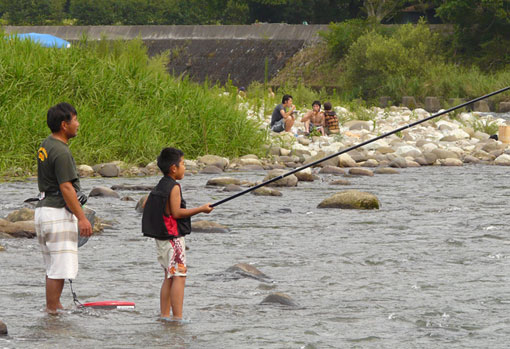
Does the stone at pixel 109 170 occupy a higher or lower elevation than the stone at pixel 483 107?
lower

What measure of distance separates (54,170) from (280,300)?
1.79m

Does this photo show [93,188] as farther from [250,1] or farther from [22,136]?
[250,1]

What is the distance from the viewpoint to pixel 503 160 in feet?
59.4

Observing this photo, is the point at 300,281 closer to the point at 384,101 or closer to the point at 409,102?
the point at 409,102

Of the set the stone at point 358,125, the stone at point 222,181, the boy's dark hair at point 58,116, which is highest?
the boy's dark hair at point 58,116

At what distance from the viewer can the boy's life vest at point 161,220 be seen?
5699mm

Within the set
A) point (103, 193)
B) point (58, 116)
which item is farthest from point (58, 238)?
point (103, 193)

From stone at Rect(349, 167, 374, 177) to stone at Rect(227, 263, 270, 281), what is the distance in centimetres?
869

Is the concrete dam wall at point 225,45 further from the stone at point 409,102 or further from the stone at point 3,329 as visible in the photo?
the stone at point 3,329

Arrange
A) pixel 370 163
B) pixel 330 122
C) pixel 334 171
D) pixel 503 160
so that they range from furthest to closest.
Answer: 1. pixel 330 122
2. pixel 503 160
3. pixel 370 163
4. pixel 334 171

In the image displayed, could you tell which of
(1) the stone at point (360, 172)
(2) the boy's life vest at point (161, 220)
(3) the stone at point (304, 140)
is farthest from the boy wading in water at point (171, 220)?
(3) the stone at point (304, 140)

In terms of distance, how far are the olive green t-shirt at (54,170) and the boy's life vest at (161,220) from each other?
0.49 metres

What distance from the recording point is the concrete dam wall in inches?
1752

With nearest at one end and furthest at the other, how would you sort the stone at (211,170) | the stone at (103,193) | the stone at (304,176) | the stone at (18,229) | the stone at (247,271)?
the stone at (247,271) → the stone at (18,229) → the stone at (103,193) → the stone at (304,176) → the stone at (211,170)
